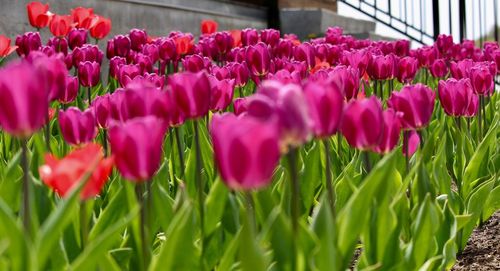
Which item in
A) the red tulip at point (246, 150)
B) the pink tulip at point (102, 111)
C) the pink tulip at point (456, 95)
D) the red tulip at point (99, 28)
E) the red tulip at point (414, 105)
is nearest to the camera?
the red tulip at point (246, 150)

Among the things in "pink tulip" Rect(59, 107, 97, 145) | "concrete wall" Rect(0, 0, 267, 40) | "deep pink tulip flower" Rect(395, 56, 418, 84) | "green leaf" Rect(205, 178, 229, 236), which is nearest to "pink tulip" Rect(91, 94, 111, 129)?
"pink tulip" Rect(59, 107, 97, 145)

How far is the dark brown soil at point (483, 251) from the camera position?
2188 millimetres

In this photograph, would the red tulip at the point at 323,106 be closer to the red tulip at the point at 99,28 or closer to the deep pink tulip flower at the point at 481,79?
the deep pink tulip flower at the point at 481,79

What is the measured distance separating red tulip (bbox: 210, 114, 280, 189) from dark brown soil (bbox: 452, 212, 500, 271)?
145cm

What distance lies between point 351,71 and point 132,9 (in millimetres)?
4795

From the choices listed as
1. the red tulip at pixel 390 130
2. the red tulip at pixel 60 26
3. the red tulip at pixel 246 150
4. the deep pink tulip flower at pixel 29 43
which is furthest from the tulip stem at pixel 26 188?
the red tulip at pixel 60 26

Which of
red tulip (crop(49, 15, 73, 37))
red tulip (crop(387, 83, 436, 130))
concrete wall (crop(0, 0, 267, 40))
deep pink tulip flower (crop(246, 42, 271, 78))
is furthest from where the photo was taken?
concrete wall (crop(0, 0, 267, 40))

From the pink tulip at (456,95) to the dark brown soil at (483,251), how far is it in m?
0.43

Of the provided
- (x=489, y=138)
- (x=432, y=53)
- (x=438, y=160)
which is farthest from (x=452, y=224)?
(x=432, y=53)

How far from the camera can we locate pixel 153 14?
688 cm

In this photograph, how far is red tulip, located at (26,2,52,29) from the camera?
3.71 meters

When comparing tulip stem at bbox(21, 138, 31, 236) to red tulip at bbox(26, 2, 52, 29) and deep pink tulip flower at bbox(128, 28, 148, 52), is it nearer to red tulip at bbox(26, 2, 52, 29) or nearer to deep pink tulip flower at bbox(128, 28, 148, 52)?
red tulip at bbox(26, 2, 52, 29)

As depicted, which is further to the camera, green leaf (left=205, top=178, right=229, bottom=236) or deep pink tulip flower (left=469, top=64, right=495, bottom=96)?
deep pink tulip flower (left=469, top=64, right=495, bottom=96)

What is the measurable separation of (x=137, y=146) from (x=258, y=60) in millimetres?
1834
